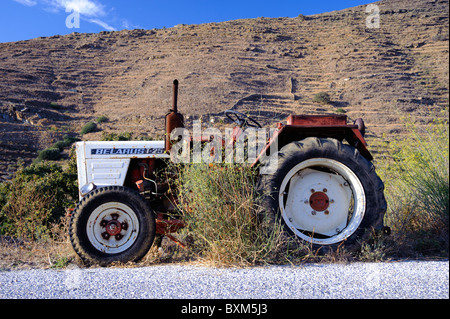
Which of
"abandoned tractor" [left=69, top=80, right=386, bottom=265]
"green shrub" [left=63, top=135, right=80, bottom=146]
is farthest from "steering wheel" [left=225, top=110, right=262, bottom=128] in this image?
"green shrub" [left=63, top=135, right=80, bottom=146]

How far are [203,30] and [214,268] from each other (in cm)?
5561

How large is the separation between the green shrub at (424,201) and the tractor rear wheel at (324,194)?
1.74ft

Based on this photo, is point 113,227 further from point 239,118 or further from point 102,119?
point 102,119

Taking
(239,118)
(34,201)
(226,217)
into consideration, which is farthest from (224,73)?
(226,217)

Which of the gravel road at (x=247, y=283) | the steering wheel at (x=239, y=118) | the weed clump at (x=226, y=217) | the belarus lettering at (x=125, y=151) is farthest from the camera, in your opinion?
the belarus lettering at (x=125, y=151)

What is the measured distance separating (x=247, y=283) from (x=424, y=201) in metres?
2.72

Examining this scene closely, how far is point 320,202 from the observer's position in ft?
12.8

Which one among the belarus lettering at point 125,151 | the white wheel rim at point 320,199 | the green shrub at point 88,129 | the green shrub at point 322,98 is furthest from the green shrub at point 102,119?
the white wheel rim at point 320,199

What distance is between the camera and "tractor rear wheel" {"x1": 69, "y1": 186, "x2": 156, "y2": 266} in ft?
12.5

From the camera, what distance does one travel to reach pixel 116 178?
4383 millimetres

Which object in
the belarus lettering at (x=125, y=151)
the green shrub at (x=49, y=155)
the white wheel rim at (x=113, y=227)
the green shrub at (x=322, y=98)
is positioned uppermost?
the green shrub at (x=322, y=98)

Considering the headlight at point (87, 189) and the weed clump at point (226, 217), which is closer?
the weed clump at point (226, 217)

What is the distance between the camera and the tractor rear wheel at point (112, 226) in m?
3.81

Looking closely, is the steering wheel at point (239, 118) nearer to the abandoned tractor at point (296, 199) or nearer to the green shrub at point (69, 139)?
the abandoned tractor at point (296, 199)
